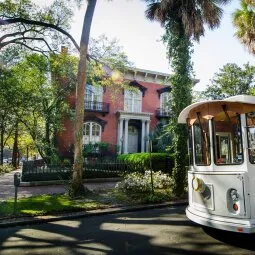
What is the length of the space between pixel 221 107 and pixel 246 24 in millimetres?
12944

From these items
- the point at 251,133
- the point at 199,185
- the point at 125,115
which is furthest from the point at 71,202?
the point at 125,115

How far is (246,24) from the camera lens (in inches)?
653

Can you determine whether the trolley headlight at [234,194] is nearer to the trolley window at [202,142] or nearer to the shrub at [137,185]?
the trolley window at [202,142]

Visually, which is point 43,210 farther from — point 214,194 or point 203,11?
point 203,11

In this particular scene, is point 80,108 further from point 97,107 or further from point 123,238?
point 97,107

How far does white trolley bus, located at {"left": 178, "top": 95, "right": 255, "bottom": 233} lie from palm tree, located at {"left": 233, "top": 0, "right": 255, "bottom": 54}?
1206 centimetres

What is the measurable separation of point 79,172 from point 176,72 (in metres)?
5.96

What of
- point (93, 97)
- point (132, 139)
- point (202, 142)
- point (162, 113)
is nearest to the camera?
point (202, 142)

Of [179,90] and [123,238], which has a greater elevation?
[179,90]

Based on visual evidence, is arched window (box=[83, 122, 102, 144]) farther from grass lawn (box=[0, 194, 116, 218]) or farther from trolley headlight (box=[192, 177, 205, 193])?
trolley headlight (box=[192, 177, 205, 193])

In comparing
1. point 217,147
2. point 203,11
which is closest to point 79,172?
point 217,147

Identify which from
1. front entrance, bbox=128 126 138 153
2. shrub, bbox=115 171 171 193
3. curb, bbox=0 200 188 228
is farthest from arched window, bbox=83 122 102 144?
curb, bbox=0 200 188 228

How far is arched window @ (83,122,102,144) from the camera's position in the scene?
27592 millimetres

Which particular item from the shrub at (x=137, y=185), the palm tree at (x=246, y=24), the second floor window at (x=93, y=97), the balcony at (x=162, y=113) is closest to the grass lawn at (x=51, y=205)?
the shrub at (x=137, y=185)
